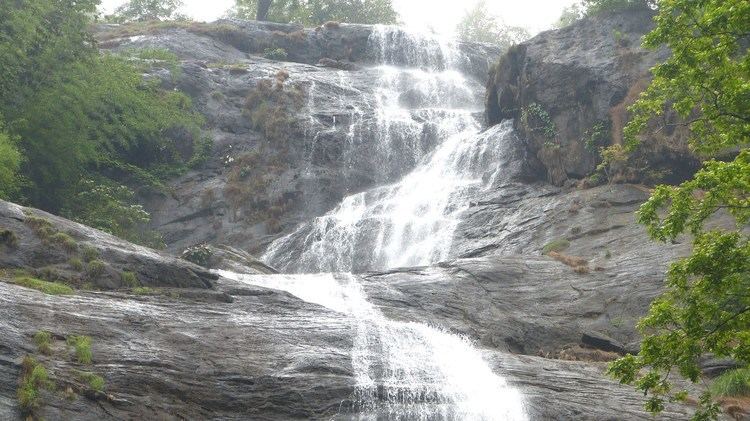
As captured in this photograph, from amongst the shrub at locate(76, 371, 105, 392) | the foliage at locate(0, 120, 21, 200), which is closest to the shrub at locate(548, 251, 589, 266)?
the shrub at locate(76, 371, 105, 392)

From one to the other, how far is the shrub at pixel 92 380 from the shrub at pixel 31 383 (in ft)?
1.71

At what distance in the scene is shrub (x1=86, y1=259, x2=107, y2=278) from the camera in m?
16.3

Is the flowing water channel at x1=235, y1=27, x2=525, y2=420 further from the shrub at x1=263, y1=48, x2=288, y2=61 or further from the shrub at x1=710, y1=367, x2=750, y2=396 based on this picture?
the shrub at x1=263, y1=48, x2=288, y2=61

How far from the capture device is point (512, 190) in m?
29.7

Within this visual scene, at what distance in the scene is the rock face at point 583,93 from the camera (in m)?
26.8

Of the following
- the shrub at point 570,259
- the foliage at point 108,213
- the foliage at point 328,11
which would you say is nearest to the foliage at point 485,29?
the foliage at point 328,11

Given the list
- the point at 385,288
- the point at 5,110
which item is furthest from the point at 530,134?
the point at 5,110

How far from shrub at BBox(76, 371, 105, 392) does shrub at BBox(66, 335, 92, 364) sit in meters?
0.32

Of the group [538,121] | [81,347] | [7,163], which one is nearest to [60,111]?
[7,163]

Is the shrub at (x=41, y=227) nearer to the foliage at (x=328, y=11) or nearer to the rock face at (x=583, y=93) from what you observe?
the rock face at (x=583, y=93)

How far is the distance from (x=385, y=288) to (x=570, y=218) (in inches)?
327

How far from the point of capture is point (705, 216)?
38.2ft

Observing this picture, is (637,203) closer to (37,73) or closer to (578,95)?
(578,95)

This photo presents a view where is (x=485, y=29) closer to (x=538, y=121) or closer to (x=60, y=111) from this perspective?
(x=538, y=121)
